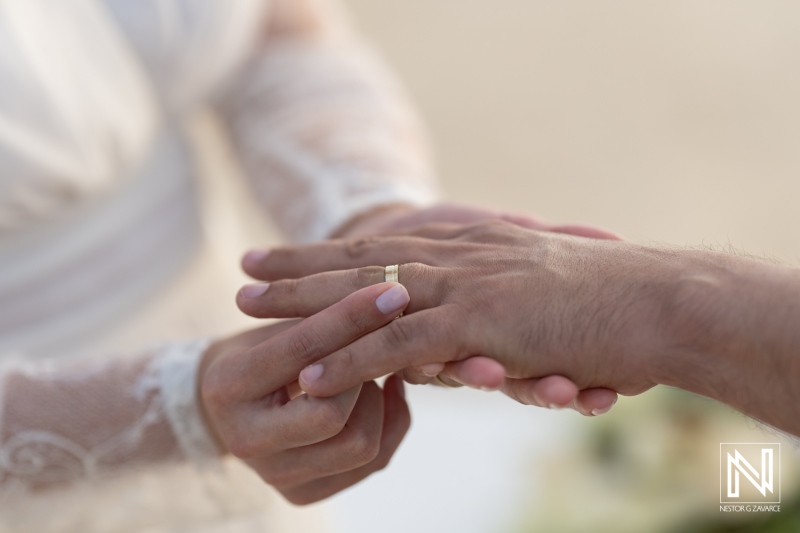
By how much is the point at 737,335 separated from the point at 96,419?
626mm

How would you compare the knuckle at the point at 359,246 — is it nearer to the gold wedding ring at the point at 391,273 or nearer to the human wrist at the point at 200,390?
the gold wedding ring at the point at 391,273

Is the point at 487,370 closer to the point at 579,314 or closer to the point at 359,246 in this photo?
the point at 579,314

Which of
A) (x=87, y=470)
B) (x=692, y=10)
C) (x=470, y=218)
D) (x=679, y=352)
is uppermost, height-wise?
(x=692, y=10)

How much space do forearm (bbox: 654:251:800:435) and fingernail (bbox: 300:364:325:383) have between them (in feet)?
0.88

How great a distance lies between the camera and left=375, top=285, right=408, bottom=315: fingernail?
24.7 inches

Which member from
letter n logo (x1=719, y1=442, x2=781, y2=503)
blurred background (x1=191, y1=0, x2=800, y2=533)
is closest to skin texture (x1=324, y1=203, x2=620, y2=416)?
letter n logo (x1=719, y1=442, x2=781, y2=503)

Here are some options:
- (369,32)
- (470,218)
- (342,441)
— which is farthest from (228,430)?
(369,32)

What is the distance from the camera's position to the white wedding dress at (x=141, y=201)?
0.78m

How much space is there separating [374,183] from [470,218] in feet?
0.62

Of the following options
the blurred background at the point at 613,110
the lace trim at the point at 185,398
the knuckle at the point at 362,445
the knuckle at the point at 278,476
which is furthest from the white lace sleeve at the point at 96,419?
the blurred background at the point at 613,110

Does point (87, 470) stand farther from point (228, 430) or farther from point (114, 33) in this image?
point (114, 33)

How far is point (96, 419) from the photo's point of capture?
2.55ft

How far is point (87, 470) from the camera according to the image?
792 millimetres

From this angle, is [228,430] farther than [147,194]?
No
